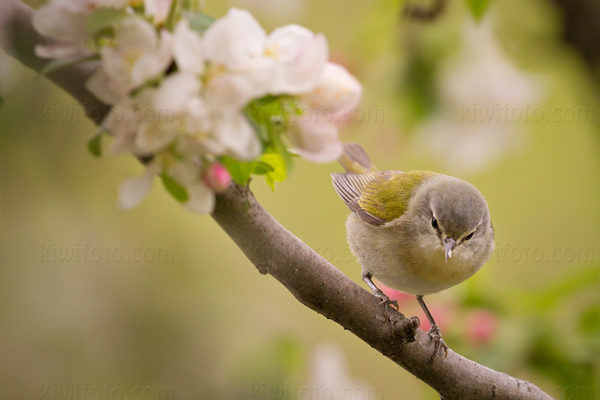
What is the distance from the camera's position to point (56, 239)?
5.53ft

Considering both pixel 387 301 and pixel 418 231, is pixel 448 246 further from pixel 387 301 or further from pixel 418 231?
pixel 387 301

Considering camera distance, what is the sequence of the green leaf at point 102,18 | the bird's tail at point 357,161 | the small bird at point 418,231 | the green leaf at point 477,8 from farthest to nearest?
the bird's tail at point 357,161
the small bird at point 418,231
the green leaf at point 477,8
the green leaf at point 102,18

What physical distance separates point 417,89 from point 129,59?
1.77 m

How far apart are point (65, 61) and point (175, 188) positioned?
0.77ft

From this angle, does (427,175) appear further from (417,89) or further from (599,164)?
(599,164)

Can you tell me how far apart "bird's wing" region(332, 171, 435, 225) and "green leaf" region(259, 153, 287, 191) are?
1.10m

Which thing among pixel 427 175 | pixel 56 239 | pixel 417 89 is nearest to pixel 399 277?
pixel 427 175

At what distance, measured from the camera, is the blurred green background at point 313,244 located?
Result: 1709mm
